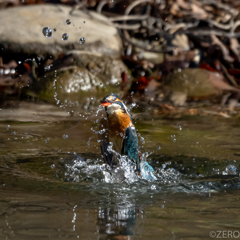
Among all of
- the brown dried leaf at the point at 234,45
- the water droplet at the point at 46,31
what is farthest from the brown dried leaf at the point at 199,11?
the water droplet at the point at 46,31

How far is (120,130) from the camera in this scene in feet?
8.76

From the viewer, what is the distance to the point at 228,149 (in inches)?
147

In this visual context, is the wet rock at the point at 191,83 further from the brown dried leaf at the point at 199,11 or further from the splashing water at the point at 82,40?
the splashing water at the point at 82,40

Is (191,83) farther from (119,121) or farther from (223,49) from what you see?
(119,121)

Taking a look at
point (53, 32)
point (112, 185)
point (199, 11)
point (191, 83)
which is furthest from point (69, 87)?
point (112, 185)

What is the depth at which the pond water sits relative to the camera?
1974 mm

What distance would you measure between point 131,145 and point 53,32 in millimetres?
5092

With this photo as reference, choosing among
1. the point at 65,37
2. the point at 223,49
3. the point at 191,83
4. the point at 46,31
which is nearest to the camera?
the point at 46,31

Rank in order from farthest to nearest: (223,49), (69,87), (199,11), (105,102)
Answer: (199,11), (223,49), (69,87), (105,102)

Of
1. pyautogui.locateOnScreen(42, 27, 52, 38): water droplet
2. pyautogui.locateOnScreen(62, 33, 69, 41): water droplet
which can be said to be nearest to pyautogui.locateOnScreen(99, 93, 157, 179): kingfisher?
pyautogui.locateOnScreen(42, 27, 52, 38): water droplet

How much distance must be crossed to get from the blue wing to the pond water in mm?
176

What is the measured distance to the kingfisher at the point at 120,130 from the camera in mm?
2621

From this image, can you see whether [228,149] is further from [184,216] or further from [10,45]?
[10,45]

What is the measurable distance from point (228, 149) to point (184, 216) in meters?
1.71
